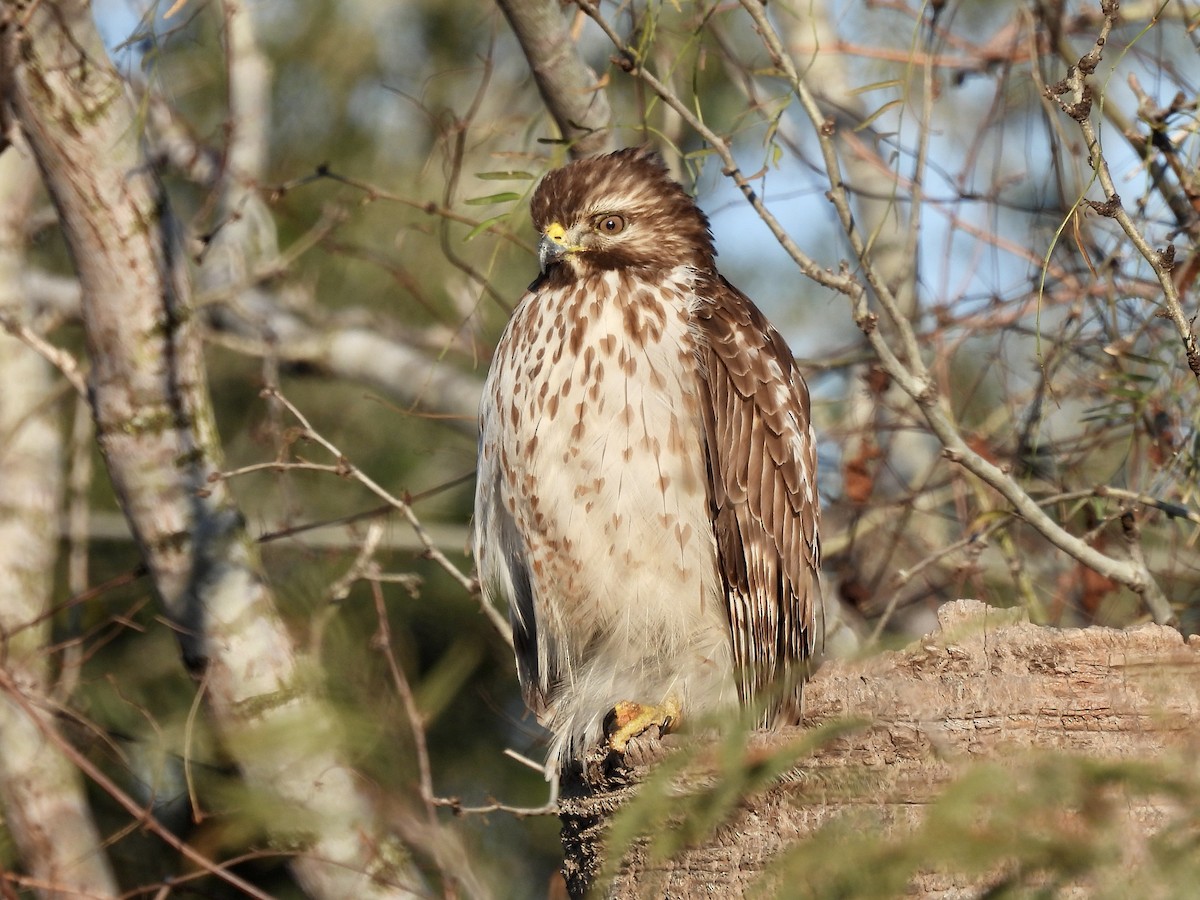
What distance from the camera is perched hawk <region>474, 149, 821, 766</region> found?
341 centimetres

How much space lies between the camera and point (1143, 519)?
12.1ft

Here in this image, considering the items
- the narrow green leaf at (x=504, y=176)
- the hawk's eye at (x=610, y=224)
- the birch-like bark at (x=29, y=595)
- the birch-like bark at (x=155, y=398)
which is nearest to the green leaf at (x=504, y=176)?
the narrow green leaf at (x=504, y=176)

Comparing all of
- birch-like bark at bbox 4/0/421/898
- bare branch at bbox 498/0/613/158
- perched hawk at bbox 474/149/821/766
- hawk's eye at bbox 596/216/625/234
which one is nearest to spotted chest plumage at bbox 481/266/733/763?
perched hawk at bbox 474/149/821/766

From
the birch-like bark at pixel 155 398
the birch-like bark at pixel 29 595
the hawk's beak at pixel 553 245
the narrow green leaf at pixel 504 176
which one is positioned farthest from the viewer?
the birch-like bark at pixel 29 595

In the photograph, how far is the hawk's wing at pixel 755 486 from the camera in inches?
135

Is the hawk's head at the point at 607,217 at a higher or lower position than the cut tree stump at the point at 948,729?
higher

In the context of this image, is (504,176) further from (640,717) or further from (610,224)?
(640,717)

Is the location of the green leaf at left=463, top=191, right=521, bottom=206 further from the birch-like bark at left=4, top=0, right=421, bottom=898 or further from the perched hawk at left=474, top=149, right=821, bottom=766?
the birch-like bark at left=4, top=0, right=421, bottom=898

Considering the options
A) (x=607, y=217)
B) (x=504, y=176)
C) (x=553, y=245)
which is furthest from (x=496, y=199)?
(x=607, y=217)

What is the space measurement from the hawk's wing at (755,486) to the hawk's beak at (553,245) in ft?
1.24

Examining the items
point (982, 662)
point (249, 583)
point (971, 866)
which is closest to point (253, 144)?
point (249, 583)

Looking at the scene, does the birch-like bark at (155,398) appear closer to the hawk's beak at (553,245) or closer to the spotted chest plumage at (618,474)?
the spotted chest plumage at (618,474)

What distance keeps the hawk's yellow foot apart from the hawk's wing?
0.18 m

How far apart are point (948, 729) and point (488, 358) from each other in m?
4.09
